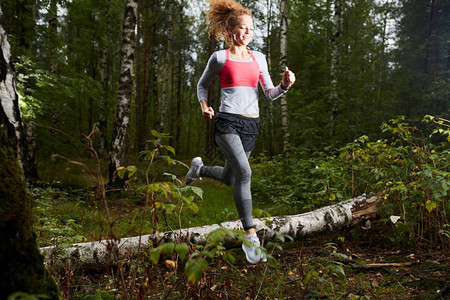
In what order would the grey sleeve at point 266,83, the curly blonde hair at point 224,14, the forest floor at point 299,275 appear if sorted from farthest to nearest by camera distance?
the grey sleeve at point 266,83 → the curly blonde hair at point 224,14 → the forest floor at point 299,275

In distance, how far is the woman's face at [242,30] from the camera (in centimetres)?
293

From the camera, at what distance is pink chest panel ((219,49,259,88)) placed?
2.92m

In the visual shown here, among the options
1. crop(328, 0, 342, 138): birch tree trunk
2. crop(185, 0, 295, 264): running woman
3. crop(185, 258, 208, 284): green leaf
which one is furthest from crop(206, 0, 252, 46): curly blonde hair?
crop(328, 0, 342, 138): birch tree trunk

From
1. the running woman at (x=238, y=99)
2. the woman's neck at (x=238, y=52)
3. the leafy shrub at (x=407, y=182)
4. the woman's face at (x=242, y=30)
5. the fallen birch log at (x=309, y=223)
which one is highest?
the woman's face at (x=242, y=30)

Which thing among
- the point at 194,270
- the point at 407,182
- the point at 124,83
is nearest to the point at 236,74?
the point at 194,270

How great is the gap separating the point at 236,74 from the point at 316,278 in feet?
6.53

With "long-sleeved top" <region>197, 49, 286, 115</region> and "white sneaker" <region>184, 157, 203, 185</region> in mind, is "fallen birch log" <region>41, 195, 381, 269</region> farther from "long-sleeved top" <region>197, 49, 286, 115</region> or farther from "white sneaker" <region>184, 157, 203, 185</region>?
"long-sleeved top" <region>197, 49, 286, 115</region>

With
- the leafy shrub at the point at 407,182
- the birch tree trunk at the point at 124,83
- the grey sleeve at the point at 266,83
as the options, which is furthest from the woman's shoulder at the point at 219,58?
the birch tree trunk at the point at 124,83

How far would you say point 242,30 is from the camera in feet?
9.66

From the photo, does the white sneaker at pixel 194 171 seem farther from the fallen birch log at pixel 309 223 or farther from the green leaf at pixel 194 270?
the green leaf at pixel 194 270

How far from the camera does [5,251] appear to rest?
3.54ft

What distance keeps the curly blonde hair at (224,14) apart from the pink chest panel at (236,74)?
1.06ft

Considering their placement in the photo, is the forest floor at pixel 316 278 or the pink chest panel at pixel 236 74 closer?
the forest floor at pixel 316 278

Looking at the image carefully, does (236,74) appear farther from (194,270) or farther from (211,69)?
(194,270)
